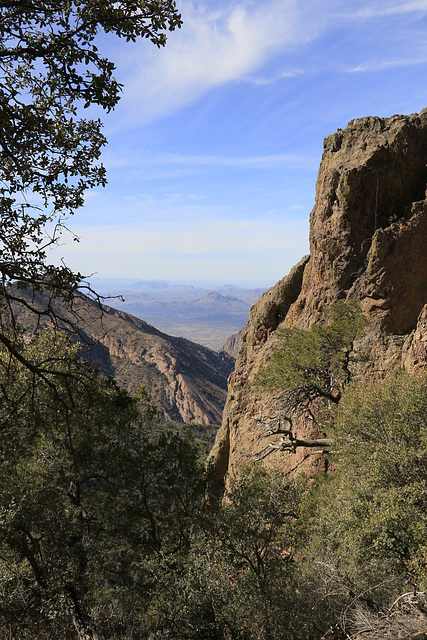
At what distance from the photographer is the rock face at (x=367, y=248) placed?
21.6 m

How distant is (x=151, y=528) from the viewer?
51.3 feet

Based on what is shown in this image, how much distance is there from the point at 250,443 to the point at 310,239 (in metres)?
15.2

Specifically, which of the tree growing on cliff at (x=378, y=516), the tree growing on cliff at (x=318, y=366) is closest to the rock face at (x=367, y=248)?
the tree growing on cliff at (x=318, y=366)

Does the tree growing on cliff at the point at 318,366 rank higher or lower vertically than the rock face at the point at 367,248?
lower

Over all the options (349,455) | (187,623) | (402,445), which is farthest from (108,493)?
(402,445)

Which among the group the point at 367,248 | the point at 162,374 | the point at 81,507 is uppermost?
the point at 367,248

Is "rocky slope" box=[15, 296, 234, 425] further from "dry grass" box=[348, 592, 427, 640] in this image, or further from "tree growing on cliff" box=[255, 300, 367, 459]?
"dry grass" box=[348, 592, 427, 640]

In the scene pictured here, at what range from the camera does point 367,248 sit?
23562mm

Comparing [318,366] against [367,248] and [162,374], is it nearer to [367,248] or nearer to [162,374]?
[367,248]

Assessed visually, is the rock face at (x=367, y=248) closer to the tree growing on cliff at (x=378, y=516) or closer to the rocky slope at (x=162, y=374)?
the tree growing on cliff at (x=378, y=516)

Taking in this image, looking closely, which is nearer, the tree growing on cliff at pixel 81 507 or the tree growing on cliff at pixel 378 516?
the tree growing on cliff at pixel 378 516

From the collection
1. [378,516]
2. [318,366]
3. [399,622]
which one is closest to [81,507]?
[378,516]

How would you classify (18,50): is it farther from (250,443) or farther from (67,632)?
(250,443)

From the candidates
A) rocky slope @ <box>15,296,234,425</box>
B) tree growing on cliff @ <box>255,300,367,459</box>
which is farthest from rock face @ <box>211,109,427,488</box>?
rocky slope @ <box>15,296,234,425</box>
